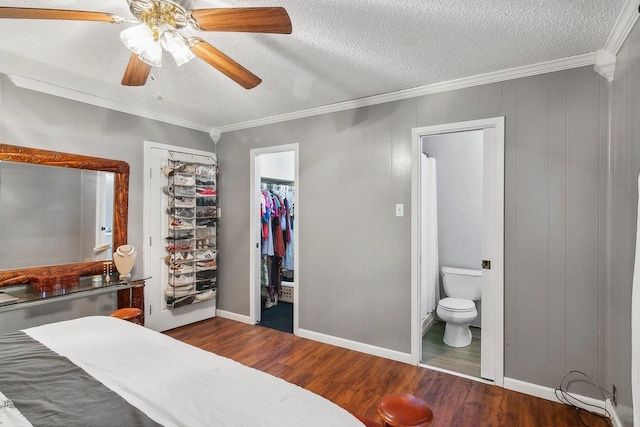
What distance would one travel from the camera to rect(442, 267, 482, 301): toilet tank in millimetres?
3551

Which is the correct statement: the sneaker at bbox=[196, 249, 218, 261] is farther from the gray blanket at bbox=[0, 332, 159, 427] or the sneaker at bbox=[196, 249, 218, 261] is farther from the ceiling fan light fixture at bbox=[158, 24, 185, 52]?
the ceiling fan light fixture at bbox=[158, 24, 185, 52]

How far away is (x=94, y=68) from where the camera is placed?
7.93 feet

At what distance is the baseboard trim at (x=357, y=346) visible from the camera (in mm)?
2903

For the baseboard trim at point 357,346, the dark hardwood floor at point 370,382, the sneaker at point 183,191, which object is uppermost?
the sneaker at point 183,191

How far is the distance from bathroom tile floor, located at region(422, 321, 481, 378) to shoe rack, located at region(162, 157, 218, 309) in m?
2.57

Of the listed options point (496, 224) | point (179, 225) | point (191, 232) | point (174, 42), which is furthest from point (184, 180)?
point (496, 224)

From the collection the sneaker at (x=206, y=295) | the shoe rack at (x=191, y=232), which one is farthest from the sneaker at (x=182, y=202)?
the sneaker at (x=206, y=295)

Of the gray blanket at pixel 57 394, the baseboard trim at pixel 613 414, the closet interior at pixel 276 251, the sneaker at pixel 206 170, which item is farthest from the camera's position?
the closet interior at pixel 276 251

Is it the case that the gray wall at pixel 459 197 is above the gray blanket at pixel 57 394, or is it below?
above

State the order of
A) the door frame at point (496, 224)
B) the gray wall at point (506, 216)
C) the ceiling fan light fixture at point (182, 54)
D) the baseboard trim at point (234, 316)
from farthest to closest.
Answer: the baseboard trim at point (234, 316) → the door frame at point (496, 224) → the gray wall at point (506, 216) → the ceiling fan light fixture at point (182, 54)

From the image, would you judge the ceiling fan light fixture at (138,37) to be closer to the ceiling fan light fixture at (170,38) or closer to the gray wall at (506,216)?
the ceiling fan light fixture at (170,38)

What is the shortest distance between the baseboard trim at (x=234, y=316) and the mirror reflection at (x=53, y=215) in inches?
61.4

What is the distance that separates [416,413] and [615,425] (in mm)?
1838

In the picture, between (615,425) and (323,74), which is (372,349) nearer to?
(615,425)
